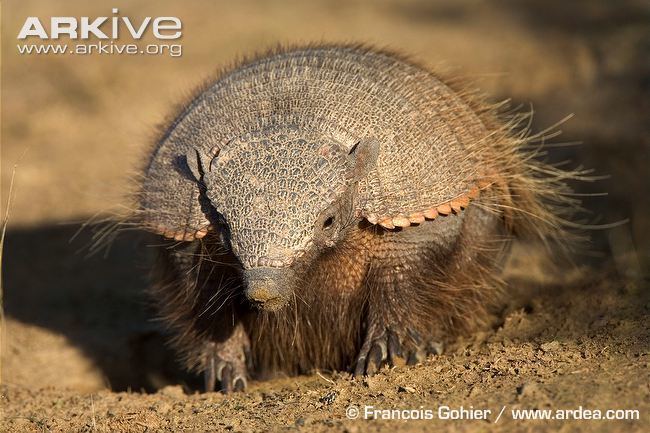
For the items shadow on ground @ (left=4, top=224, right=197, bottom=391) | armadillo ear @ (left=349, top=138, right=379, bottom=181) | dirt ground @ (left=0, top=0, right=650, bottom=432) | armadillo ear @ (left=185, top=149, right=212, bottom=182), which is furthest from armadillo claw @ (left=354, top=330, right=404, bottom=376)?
shadow on ground @ (left=4, top=224, right=197, bottom=391)

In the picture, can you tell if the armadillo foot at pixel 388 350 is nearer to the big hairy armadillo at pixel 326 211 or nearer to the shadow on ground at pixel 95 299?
the big hairy armadillo at pixel 326 211

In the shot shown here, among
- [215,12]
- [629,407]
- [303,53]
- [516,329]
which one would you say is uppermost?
[215,12]

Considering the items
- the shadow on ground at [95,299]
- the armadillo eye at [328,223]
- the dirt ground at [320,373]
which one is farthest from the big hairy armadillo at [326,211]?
the shadow on ground at [95,299]

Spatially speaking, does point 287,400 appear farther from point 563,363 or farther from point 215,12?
point 215,12

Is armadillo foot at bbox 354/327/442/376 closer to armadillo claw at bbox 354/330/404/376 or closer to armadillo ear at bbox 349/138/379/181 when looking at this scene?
→ armadillo claw at bbox 354/330/404/376

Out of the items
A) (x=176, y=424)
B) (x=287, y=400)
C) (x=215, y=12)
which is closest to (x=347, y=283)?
(x=287, y=400)

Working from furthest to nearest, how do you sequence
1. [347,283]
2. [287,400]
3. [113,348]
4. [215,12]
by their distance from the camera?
[215,12], [113,348], [347,283], [287,400]
